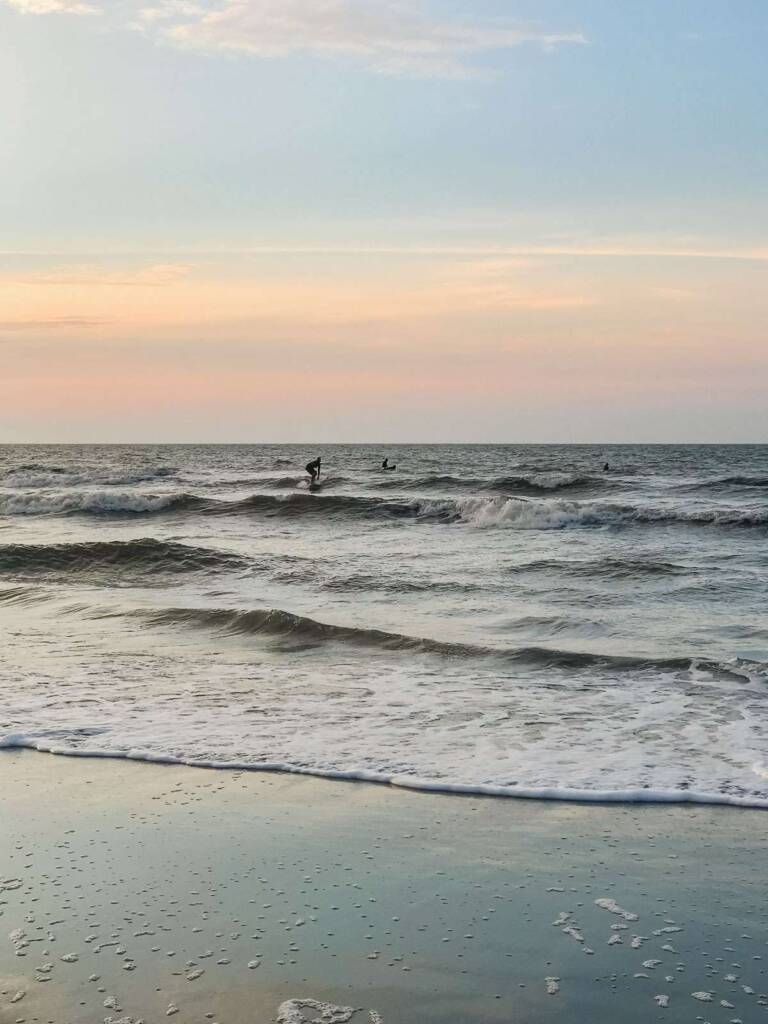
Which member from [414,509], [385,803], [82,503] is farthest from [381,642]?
[82,503]

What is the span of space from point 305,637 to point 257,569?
6503mm

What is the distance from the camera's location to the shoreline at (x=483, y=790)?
5922mm

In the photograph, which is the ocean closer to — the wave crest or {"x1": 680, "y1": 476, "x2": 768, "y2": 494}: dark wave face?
the wave crest

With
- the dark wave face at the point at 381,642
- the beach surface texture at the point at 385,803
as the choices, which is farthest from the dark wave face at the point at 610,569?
the dark wave face at the point at 381,642

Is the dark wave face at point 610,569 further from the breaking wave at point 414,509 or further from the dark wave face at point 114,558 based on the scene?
the breaking wave at point 414,509

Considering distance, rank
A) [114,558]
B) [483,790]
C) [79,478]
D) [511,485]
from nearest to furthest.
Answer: [483,790] → [114,558] → [511,485] → [79,478]

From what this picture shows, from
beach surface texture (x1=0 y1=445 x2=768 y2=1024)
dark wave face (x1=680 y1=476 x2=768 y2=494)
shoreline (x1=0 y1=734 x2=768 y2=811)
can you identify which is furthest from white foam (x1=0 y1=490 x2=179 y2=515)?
shoreline (x1=0 y1=734 x2=768 y2=811)

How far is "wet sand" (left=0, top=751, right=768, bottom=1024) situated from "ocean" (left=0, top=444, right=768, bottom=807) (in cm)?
76

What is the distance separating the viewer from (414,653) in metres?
10.9

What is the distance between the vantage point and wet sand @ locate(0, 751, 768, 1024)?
3.56 meters

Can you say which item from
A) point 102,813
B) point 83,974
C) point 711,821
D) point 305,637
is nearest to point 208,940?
point 83,974

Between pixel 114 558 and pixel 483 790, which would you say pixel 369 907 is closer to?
pixel 483 790

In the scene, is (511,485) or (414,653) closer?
(414,653)

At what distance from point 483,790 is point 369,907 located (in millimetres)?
1894
